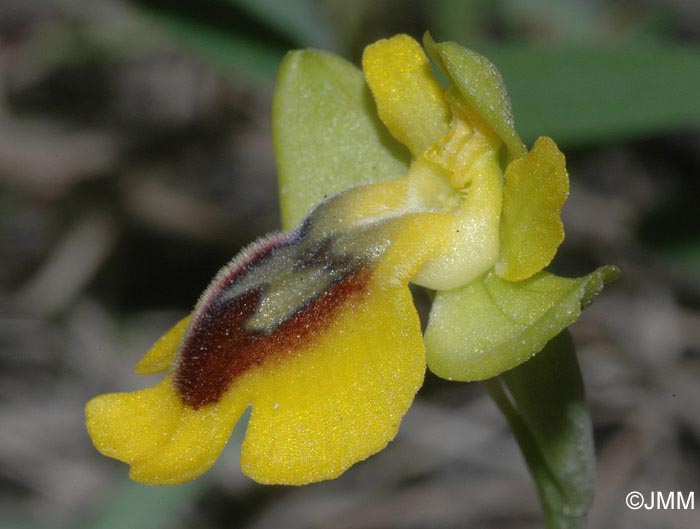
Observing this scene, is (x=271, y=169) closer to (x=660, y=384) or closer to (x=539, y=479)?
(x=660, y=384)

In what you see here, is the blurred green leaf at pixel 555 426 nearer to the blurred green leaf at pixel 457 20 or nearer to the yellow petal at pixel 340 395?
the yellow petal at pixel 340 395

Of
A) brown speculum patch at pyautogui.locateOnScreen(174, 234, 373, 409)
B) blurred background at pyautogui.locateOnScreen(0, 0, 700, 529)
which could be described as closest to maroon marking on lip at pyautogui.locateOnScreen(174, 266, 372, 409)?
brown speculum patch at pyautogui.locateOnScreen(174, 234, 373, 409)

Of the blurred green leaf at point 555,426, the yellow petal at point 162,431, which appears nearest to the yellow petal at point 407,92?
the blurred green leaf at point 555,426

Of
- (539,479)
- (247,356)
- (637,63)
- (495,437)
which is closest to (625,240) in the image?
(495,437)

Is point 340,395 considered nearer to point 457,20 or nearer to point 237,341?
point 237,341

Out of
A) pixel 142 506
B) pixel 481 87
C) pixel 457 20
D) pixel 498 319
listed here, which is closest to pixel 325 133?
pixel 481 87

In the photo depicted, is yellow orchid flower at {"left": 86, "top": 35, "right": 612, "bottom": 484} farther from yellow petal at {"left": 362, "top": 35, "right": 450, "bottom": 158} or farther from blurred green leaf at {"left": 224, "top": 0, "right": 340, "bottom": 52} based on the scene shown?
blurred green leaf at {"left": 224, "top": 0, "right": 340, "bottom": 52}
